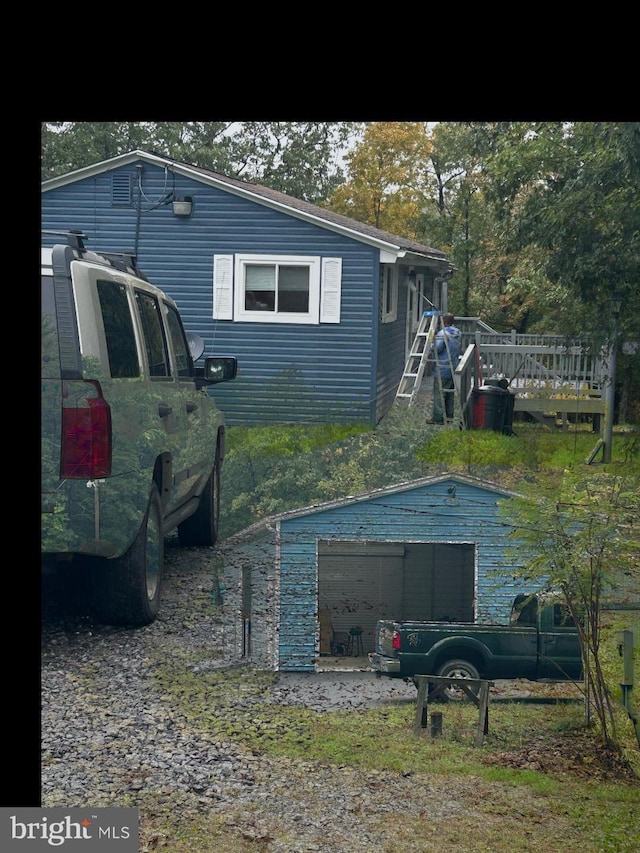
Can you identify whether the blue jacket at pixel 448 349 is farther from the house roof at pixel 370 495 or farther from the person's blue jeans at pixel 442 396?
the house roof at pixel 370 495

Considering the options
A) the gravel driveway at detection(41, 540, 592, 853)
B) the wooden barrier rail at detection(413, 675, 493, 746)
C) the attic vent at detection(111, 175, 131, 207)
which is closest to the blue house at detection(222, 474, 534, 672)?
the gravel driveway at detection(41, 540, 592, 853)

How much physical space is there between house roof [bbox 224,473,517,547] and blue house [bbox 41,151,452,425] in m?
0.31

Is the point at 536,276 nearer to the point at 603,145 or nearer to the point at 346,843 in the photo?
the point at 603,145

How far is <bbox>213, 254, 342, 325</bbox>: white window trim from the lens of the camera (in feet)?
13.4

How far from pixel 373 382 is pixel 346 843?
176 cm

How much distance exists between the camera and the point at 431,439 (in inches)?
161

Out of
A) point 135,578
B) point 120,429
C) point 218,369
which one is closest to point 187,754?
point 135,578

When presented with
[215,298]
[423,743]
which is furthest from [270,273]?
[423,743]

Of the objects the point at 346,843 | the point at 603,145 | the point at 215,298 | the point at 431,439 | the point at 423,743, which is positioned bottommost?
the point at 346,843

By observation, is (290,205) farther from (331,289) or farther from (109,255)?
(109,255)

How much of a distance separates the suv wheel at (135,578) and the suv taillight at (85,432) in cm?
29

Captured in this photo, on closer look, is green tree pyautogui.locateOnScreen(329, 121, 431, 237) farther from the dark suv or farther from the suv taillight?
the suv taillight

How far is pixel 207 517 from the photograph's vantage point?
422 cm

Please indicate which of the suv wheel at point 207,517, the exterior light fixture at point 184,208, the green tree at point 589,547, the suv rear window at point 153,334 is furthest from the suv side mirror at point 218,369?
the green tree at point 589,547
